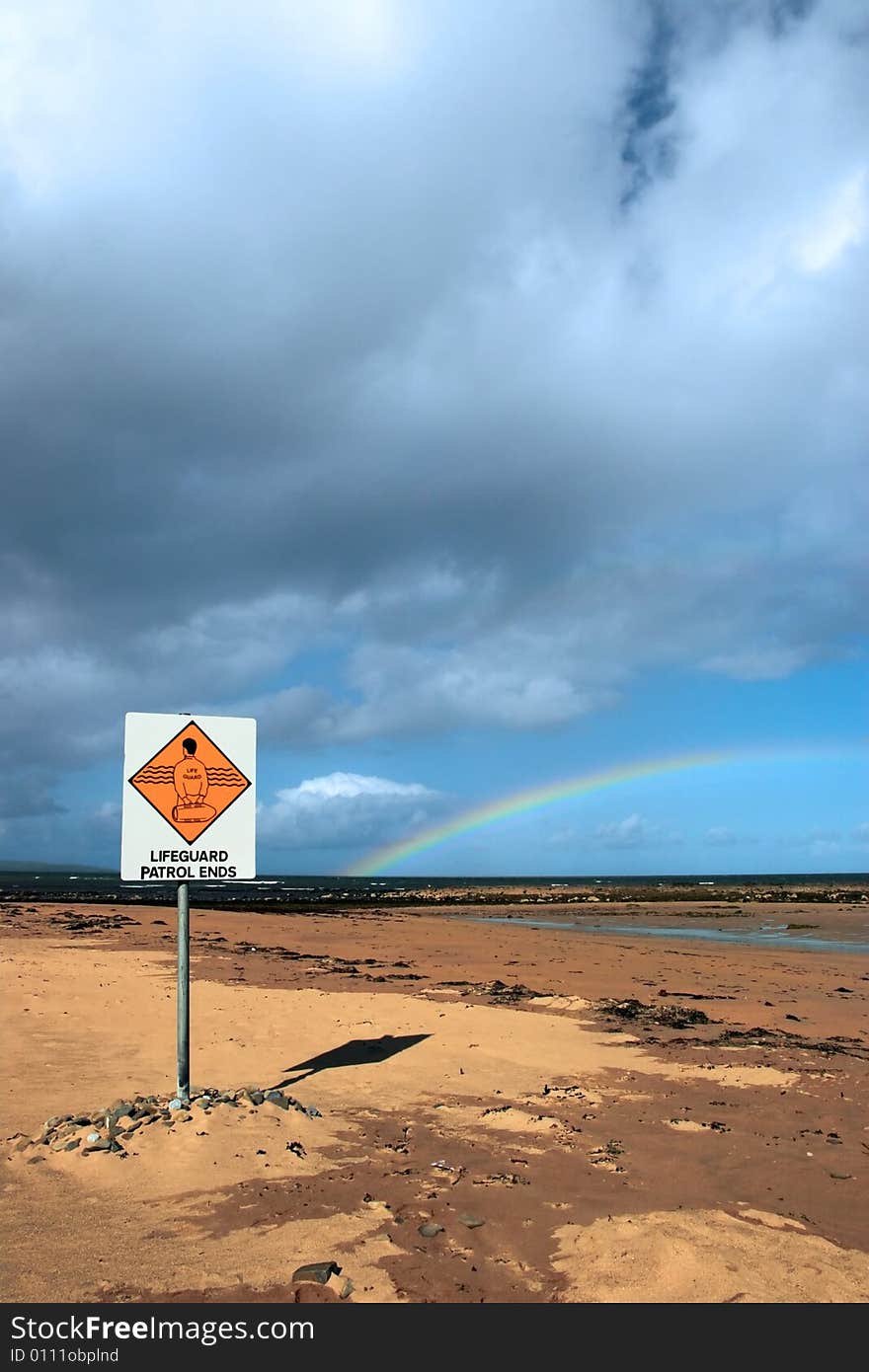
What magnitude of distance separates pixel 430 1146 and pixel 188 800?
160 inches

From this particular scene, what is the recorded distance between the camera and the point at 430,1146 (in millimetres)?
7848

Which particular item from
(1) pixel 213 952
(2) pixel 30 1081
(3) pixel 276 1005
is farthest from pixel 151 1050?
(1) pixel 213 952

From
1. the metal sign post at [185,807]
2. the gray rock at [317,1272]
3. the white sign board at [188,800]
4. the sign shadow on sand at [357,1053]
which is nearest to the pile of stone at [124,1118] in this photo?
the metal sign post at [185,807]

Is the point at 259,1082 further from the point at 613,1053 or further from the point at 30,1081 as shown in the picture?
the point at 613,1053

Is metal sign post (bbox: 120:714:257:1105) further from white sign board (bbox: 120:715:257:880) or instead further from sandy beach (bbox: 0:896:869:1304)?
sandy beach (bbox: 0:896:869:1304)

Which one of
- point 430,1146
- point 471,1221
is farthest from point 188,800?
point 471,1221

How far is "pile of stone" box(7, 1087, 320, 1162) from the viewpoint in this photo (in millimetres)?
7141

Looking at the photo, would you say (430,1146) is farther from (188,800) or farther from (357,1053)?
(357,1053)

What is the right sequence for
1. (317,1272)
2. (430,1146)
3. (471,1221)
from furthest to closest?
(430,1146) < (471,1221) < (317,1272)

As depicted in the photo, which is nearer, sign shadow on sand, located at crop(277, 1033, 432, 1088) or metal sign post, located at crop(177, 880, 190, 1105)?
metal sign post, located at crop(177, 880, 190, 1105)

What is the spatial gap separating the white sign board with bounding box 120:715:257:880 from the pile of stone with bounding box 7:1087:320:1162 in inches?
83.0

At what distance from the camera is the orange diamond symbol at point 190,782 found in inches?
344

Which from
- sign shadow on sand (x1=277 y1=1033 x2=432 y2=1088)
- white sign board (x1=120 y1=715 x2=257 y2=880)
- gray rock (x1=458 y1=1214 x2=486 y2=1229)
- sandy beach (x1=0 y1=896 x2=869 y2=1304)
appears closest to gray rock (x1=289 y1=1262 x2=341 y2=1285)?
sandy beach (x1=0 y1=896 x2=869 y2=1304)

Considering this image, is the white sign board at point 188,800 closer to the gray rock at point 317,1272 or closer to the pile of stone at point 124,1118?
the pile of stone at point 124,1118
